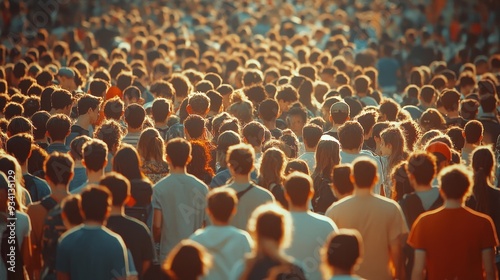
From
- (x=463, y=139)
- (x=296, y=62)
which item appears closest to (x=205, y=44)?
(x=296, y=62)

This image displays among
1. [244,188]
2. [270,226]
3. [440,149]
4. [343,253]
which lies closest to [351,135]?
[440,149]

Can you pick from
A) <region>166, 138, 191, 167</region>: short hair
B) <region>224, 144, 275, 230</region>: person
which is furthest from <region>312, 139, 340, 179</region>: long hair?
<region>166, 138, 191, 167</region>: short hair

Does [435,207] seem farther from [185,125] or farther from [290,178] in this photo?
[185,125]

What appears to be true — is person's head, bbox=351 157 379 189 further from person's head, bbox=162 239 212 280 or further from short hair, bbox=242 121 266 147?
short hair, bbox=242 121 266 147

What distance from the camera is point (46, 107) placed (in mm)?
14227

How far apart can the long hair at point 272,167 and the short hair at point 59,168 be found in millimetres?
1667

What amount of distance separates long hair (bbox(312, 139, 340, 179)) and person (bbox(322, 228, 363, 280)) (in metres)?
3.47

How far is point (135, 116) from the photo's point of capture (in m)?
11.7

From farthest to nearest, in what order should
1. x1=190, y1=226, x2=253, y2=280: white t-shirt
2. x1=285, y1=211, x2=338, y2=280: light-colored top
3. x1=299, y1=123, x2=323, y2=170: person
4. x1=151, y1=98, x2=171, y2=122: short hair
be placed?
x1=151, y1=98, x2=171, y2=122: short hair → x1=299, y1=123, x2=323, y2=170: person → x1=285, y1=211, x2=338, y2=280: light-colored top → x1=190, y1=226, x2=253, y2=280: white t-shirt

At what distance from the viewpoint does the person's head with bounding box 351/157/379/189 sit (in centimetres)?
863

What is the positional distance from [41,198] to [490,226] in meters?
3.83

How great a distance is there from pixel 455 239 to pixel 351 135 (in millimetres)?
2627

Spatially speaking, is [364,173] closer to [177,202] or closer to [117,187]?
[177,202]

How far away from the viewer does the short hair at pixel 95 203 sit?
7.73 meters
